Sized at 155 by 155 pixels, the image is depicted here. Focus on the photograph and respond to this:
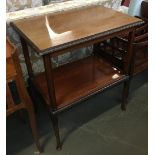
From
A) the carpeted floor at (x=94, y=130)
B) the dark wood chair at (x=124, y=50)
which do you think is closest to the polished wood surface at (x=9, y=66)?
→ the carpeted floor at (x=94, y=130)

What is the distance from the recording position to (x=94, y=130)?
1.45 m

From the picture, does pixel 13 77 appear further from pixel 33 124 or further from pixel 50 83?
pixel 33 124

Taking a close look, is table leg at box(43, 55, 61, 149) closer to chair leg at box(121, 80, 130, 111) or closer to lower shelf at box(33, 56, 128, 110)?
lower shelf at box(33, 56, 128, 110)

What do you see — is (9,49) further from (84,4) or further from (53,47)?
(84,4)

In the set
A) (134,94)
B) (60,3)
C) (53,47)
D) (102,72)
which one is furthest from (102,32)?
(134,94)

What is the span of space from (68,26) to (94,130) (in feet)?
2.35

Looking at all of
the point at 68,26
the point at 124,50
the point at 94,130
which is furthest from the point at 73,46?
the point at 94,130

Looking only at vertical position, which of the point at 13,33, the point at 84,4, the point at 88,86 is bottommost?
the point at 88,86

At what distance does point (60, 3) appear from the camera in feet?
4.84

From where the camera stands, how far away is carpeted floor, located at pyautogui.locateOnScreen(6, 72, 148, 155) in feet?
4.37

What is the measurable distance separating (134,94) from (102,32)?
820 mm

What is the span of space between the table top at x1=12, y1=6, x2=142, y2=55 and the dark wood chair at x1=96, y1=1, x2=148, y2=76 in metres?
0.19

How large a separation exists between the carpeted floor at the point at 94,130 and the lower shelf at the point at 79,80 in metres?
0.30

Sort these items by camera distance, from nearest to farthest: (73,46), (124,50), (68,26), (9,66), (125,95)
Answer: (9,66) → (73,46) → (68,26) → (124,50) → (125,95)
